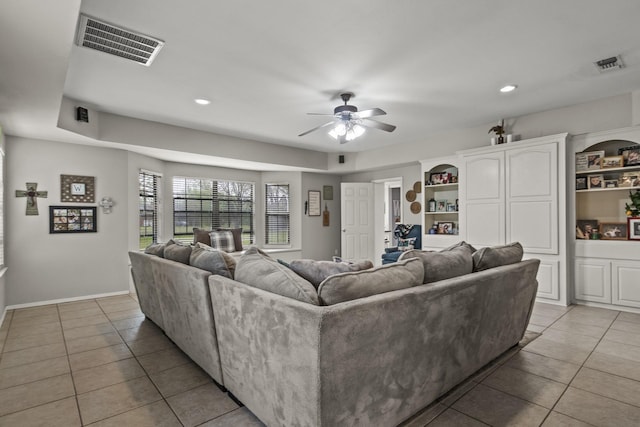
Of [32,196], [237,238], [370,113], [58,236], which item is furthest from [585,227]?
[32,196]

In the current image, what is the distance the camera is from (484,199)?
493 centimetres

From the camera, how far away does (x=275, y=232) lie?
7.55m

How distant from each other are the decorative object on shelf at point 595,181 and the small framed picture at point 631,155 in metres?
0.29

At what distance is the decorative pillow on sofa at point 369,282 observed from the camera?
5.05ft

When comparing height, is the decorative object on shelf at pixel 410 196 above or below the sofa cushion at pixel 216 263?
above

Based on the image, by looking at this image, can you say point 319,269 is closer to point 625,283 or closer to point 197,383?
point 197,383

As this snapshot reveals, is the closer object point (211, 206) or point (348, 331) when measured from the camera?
point (348, 331)

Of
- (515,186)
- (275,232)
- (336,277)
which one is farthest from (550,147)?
(275,232)

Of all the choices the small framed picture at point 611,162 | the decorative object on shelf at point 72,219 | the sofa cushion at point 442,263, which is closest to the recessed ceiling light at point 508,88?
the small framed picture at point 611,162

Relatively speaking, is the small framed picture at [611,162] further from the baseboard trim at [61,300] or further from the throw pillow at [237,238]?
the baseboard trim at [61,300]

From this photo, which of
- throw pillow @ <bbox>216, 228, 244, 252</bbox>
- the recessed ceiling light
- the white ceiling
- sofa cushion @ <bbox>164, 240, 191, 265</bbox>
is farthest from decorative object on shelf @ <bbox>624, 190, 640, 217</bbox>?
throw pillow @ <bbox>216, 228, 244, 252</bbox>

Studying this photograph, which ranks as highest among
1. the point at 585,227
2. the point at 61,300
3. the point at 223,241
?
the point at 585,227

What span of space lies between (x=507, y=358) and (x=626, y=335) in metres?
1.56

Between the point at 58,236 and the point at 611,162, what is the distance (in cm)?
735
